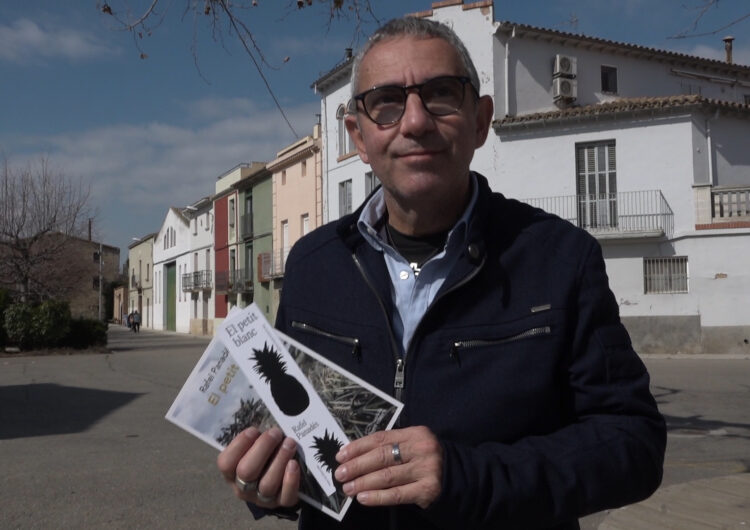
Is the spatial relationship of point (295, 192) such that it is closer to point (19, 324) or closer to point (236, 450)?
point (19, 324)

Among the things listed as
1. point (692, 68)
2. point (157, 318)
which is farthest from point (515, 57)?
point (157, 318)

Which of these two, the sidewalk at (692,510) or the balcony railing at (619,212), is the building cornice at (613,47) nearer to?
the balcony railing at (619,212)

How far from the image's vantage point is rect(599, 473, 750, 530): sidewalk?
4422mm

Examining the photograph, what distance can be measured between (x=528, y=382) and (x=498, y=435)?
0.45 feet

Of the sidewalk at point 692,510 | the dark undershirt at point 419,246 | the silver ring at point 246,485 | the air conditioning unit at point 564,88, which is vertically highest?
the air conditioning unit at point 564,88

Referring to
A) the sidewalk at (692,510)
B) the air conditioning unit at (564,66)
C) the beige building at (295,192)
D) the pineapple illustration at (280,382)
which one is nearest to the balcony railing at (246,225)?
the beige building at (295,192)

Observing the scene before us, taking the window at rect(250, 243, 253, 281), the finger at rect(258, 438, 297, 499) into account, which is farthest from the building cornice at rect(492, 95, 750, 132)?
the finger at rect(258, 438, 297, 499)

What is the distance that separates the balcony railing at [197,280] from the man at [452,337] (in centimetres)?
5025

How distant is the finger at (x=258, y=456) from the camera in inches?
61.8

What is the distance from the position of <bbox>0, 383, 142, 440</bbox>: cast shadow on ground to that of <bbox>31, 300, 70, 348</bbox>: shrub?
468 inches

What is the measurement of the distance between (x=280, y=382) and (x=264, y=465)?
18 centimetres

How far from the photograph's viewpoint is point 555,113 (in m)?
25.6

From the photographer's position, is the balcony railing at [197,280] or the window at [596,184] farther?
the balcony railing at [197,280]

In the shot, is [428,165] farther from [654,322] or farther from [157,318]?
[157,318]
